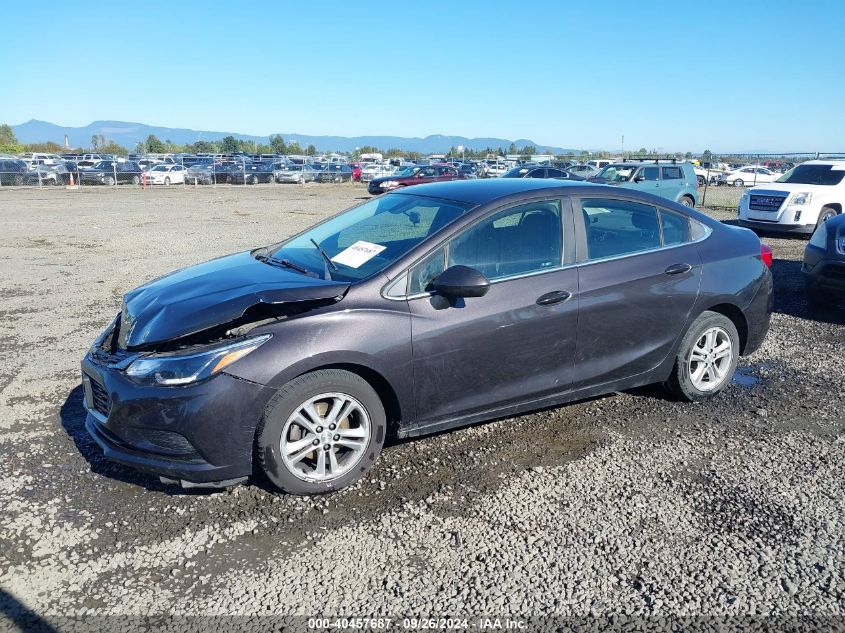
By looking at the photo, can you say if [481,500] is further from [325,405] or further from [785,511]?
[785,511]

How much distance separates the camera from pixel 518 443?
4.36 m

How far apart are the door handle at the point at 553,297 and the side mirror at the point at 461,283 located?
506mm

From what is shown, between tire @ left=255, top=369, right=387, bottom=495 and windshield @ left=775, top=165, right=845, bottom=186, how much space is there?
603 inches

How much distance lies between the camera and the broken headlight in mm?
3334

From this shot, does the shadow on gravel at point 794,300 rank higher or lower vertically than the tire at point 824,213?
lower

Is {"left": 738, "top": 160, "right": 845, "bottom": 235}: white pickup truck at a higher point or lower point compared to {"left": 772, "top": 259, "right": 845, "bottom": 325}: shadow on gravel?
higher

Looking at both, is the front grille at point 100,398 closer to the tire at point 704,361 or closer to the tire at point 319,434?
the tire at point 319,434

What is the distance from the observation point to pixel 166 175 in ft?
122

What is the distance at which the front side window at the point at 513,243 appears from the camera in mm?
4047

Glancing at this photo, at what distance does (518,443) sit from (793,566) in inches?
66.6

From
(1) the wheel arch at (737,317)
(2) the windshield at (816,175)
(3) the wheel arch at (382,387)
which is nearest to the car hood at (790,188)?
(2) the windshield at (816,175)

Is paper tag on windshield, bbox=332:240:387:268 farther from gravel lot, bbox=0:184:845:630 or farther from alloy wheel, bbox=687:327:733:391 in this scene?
alloy wheel, bbox=687:327:733:391

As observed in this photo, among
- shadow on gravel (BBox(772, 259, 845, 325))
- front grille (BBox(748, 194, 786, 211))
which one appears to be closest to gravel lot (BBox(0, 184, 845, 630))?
shadow on gravel (BBox(772, 259, 845, 325))

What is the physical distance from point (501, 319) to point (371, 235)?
3.58 feet
